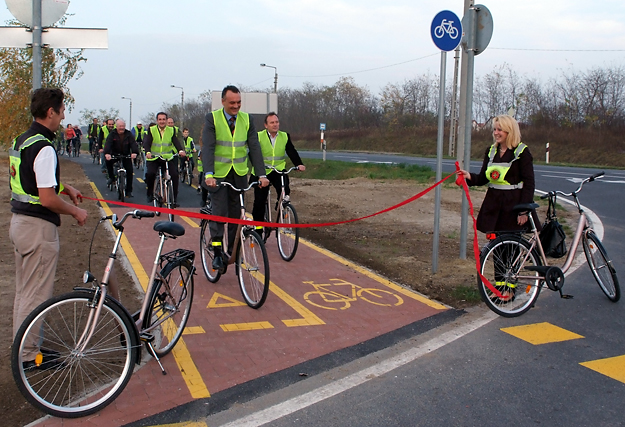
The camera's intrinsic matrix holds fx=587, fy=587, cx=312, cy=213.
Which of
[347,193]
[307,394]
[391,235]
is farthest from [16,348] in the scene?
[347,193]

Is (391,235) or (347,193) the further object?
(347,193)

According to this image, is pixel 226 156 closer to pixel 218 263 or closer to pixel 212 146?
pixel 212 146

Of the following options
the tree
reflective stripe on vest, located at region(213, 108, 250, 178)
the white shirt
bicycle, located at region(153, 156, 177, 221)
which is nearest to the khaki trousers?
the white shirt

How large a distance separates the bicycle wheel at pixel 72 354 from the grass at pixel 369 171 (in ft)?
53.7

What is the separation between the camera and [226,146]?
6469 mm

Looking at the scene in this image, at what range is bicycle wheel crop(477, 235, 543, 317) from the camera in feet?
18.4

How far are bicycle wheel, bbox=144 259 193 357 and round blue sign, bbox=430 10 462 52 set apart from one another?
4.08 m

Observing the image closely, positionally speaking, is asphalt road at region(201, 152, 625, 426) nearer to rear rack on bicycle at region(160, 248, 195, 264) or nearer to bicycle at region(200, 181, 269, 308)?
rear rack on bicycle at region(160, 248, 195, 264)

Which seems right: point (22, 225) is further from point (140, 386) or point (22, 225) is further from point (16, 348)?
point (140, 386)

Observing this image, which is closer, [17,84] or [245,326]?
[245,326]

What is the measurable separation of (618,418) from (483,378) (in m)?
0.89

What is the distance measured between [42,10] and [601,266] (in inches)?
256

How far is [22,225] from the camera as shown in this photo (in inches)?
157

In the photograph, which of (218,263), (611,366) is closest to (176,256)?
(218,263)
